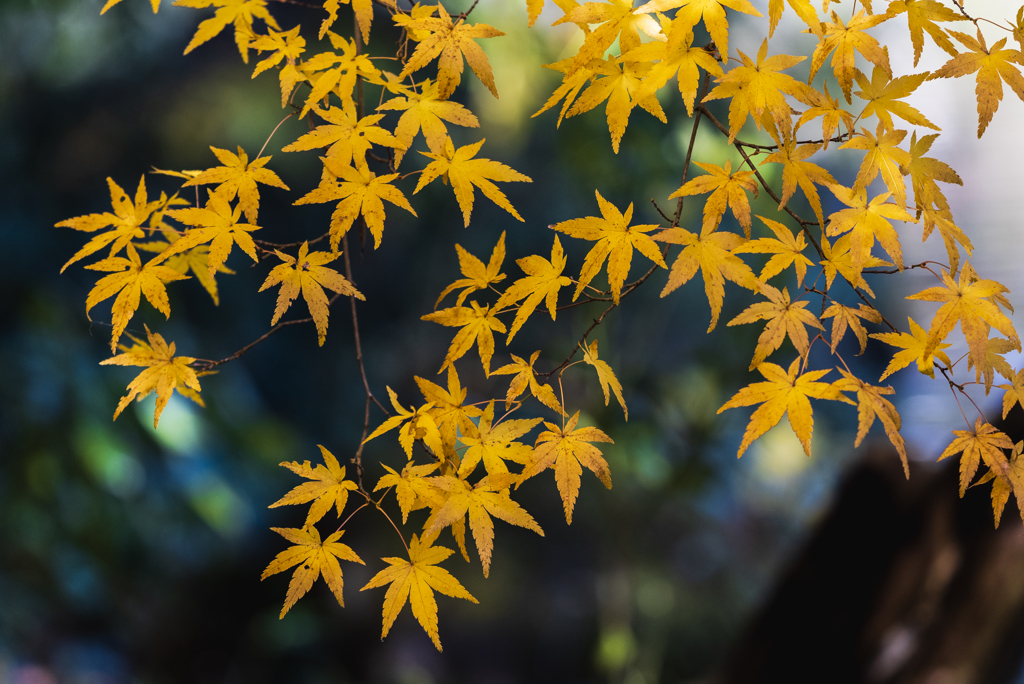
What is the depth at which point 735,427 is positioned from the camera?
2945mm

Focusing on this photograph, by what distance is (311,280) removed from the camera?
2.97 ft

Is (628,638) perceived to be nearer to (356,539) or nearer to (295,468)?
(356,539)

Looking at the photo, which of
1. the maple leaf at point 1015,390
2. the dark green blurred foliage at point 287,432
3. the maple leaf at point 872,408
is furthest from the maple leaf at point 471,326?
the dark green blurred foliage at point 287,432

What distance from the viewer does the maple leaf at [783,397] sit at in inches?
29.7

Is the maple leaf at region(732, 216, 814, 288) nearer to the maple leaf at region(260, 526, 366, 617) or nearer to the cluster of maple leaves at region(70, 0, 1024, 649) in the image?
the cluster of maple leaves at region(70, 0, 1024, 649)

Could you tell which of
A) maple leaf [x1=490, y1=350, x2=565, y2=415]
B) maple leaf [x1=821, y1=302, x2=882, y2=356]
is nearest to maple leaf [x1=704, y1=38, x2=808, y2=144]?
maple leaf [x1=821, y1=302, x2=882, y2=356]

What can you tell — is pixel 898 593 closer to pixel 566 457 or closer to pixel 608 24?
pixel 566 457

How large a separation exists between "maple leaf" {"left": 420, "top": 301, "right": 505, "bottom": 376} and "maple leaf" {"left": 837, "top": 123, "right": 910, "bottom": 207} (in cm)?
50

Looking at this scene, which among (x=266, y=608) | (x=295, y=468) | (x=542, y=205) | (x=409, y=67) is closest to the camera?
(x=409, y=67)

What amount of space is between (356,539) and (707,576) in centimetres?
164

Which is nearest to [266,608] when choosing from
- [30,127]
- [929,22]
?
[30,127]

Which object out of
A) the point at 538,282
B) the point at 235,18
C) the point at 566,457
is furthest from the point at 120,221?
the point at 566,457

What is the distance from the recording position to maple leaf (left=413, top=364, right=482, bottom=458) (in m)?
0.90

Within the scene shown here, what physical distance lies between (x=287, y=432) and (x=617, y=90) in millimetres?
2317
